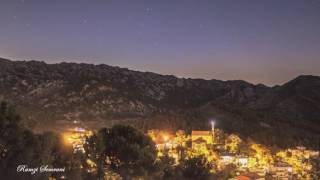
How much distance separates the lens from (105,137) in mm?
24531

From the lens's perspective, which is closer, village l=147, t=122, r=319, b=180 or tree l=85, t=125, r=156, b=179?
tree l=85, t=125, r=156, b=179

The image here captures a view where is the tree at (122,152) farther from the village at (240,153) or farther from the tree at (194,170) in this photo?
the village at (240,153)

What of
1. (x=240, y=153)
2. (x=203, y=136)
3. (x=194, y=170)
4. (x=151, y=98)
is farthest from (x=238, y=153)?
(x=151, y=98)

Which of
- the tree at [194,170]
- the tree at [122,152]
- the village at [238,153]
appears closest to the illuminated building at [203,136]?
the village at [238,153]

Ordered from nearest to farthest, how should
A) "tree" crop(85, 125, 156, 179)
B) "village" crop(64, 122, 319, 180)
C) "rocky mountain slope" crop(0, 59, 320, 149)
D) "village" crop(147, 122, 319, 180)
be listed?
"tree" crop(85, 125, 156, 179) → "village" crop(64, 122, 319, 180) → "village" crop(147, 122, 319, 180) → "rocky mountain slope" crop(0, 59, 320, 149)

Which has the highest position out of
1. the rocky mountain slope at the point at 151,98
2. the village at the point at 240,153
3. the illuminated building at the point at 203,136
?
the rocky mountain slope at the point at 151,98

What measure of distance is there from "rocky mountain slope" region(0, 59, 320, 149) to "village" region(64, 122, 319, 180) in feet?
23.9

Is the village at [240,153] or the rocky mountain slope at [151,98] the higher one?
the rocky mountain slope at [151,98]

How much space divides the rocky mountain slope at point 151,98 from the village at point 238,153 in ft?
23.9

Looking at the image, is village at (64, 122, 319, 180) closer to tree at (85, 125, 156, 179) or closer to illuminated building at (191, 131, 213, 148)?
illuminated building at (191, 131, 213, 148)

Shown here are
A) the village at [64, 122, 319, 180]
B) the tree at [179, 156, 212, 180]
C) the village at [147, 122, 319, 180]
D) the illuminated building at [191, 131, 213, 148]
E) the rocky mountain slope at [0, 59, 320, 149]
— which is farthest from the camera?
the rocky mountain slope at [0, 59, 320, 149]

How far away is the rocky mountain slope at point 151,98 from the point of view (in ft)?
284

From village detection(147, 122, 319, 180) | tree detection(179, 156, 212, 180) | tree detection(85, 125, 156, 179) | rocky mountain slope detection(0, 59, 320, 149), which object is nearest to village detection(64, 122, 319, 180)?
village detection(147, 122, 319, 180)

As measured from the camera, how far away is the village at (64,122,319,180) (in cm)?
5419
